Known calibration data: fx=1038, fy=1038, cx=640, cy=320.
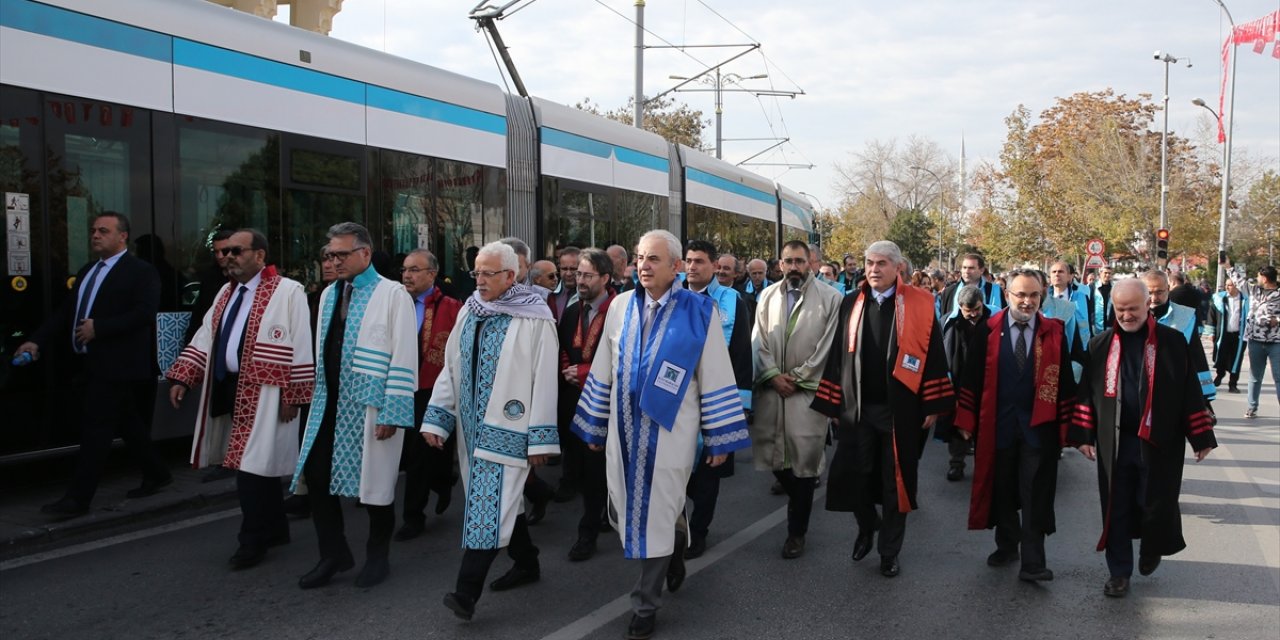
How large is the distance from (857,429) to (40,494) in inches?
208

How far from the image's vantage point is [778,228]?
23000mm

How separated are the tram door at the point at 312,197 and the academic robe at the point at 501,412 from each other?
383 cm

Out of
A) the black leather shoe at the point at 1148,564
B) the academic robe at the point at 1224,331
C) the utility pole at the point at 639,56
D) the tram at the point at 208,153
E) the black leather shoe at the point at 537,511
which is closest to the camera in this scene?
the black leather shoe at the point at 1148,564

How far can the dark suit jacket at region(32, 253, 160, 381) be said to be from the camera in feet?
20.6

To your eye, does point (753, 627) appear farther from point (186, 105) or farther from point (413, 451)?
point (186, 105)

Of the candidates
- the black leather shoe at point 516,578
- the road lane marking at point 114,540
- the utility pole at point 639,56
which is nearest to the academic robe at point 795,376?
the black leather shoe at point 516,578

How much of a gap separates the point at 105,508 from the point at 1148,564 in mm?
6011

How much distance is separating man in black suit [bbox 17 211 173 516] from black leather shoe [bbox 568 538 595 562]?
9.64ft

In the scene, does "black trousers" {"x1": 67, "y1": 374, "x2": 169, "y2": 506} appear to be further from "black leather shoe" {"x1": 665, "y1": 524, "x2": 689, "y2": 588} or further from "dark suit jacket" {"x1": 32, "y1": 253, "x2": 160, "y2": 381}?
"black leather shoe" {"x1": 665, "y1": 524, "x2": 689, "y2": 588}

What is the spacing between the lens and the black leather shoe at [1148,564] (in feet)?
17.3

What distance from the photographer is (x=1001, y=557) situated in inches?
224

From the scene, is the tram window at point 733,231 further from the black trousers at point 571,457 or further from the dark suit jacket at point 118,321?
the dark suit jacket at point 118,321

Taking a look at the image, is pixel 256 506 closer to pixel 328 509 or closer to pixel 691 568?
pixel 328 509

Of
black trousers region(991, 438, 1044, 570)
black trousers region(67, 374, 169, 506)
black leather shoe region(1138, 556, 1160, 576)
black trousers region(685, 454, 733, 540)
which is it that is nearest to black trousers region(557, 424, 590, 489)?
black trousers region(685, 454, 733, 540)
